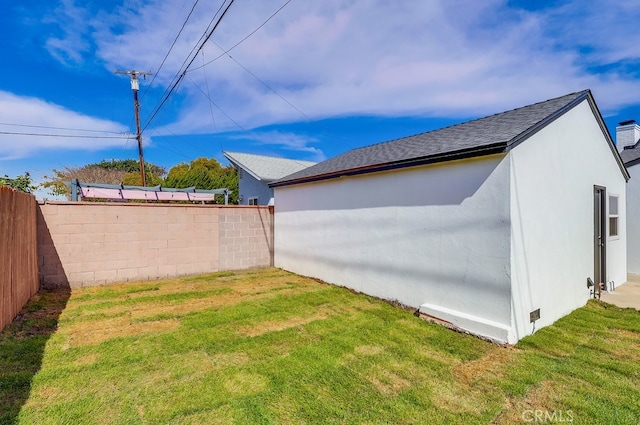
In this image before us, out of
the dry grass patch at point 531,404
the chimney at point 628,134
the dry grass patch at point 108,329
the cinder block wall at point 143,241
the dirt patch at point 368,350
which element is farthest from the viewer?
the chimney at point 628,134

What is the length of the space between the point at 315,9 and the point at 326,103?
627cm

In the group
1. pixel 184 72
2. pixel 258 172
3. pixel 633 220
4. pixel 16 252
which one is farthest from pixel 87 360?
pixel 633 220

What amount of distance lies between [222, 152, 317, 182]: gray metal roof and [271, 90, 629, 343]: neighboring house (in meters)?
7.62

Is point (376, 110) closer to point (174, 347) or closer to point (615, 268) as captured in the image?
point (615, 268)

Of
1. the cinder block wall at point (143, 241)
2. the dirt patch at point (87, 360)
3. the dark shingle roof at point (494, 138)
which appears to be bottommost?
the dirt patch at point (87, 360)

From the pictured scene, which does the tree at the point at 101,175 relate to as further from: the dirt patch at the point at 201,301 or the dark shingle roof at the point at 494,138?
the dark shingle roof at the point at 494,138

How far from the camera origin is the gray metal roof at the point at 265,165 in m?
13.9

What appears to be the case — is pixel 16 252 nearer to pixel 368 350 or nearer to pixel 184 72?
pixel 368 350

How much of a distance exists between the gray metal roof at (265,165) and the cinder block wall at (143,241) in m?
5.19

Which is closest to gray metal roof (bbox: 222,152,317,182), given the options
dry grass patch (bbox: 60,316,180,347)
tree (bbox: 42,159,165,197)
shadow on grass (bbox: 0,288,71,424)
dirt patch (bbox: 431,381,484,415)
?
shadow on grass (bbox: 0,288,71,424)

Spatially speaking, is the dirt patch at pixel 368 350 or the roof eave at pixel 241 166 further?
the roof eave at pixel 241 166

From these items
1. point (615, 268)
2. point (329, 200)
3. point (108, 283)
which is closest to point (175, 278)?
point (108, 283)

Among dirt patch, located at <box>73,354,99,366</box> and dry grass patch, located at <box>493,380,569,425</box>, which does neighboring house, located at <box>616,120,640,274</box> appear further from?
dirt patch, located at <box>73,354,99,366</box>

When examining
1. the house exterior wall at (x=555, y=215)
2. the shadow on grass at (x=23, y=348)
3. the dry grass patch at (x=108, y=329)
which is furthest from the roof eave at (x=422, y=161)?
the shadow on grass at (x=23, y=348)
